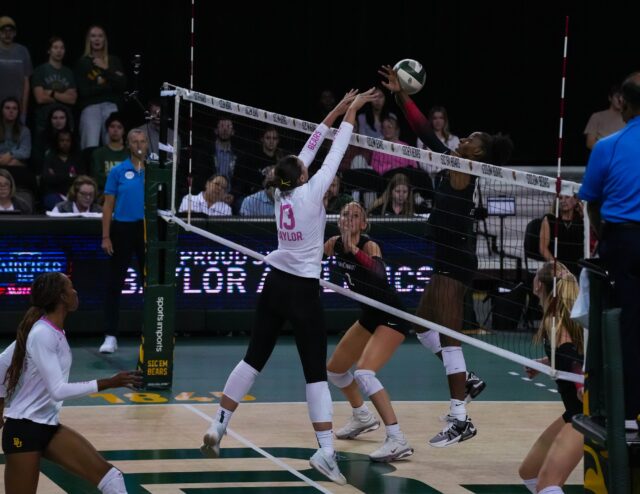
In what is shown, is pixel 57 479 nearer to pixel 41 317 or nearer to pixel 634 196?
pixel 41 317

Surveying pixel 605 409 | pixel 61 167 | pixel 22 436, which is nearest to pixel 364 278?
pixel 22 436

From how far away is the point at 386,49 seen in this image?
728 inches

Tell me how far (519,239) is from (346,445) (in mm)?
7153

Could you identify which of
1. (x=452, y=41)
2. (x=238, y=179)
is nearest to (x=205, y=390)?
(x=238, y=179)

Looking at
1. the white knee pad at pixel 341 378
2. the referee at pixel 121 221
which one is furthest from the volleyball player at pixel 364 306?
the referee at pixel 121 221

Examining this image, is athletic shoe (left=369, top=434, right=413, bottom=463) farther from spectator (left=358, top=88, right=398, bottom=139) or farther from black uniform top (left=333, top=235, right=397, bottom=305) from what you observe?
spectator (left=358, top=88, right=398, bottom=139)

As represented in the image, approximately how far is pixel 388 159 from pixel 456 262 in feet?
21.4

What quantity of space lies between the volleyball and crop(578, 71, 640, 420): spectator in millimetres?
3705

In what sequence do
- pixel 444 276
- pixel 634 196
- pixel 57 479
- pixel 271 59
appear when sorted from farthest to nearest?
pixel 271 59
pixel 444 276
pixel 57 479
pixel 634 196

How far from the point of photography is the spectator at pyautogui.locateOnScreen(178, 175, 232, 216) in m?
14.1

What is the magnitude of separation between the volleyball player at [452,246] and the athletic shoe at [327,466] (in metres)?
1.29

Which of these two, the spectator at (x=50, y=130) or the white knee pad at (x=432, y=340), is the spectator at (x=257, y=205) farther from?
the white knee pad at (x=432, y=340)

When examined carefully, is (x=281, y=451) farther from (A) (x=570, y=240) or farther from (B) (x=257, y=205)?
(B) (x=257, y=205)

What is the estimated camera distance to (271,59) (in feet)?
59.9
